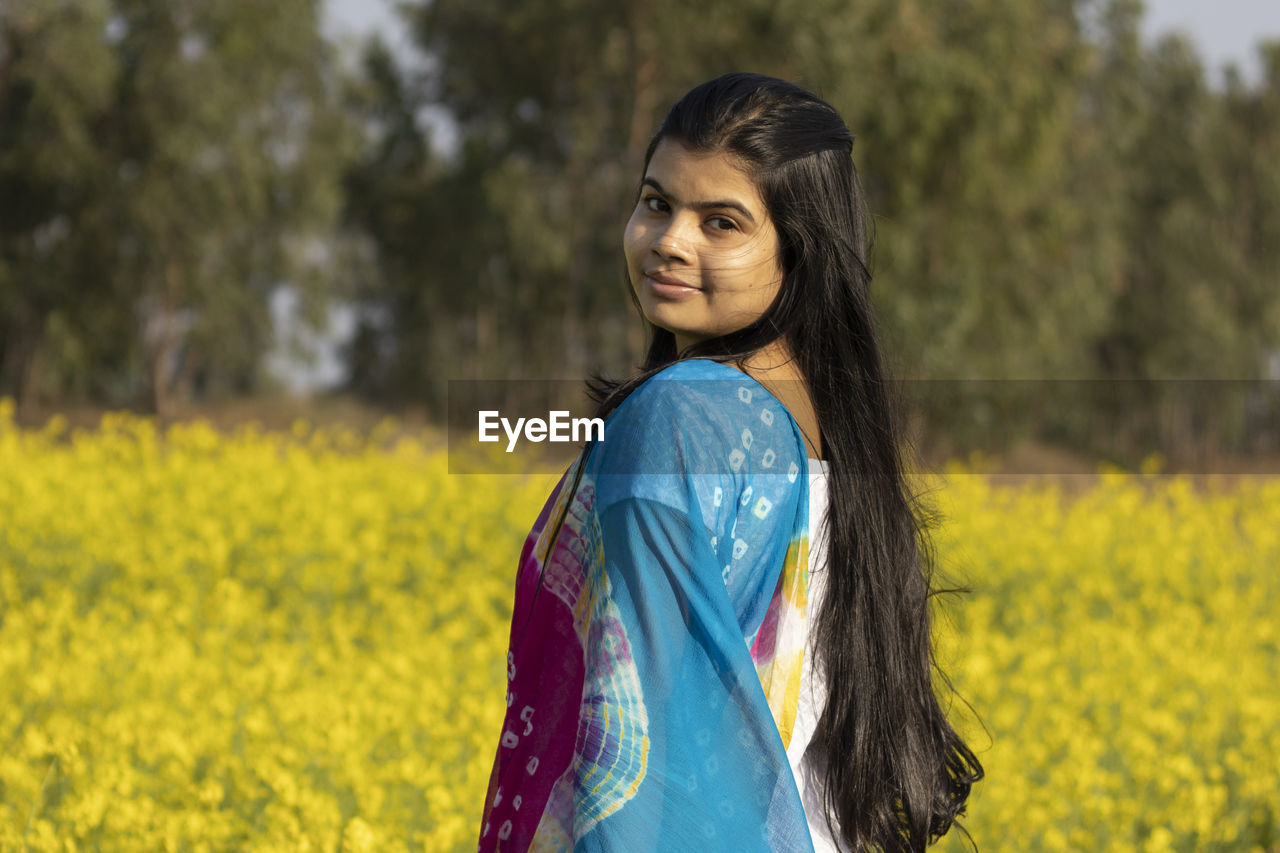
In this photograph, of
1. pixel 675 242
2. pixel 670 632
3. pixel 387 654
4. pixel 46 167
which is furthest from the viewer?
pixel 46 167

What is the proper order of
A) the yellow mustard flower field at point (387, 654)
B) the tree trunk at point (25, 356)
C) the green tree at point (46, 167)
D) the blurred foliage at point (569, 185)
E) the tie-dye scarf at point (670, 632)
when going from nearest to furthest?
the tie-dye scarf at point (670, 632)
the yellow mustard flower field at point (387, 654)
the blurred foliage at point (569, 185)
the green tree at point (46, 167)
the tree trunk at point (25, 356)

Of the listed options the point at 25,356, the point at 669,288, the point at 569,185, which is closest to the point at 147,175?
the point at 25,356

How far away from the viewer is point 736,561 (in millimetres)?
1000

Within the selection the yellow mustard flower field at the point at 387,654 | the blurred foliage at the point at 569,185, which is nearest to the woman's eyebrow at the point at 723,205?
the yellow mustard flower field at the point at 387,654

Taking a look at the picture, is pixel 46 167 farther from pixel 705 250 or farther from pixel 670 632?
pixel 670 632

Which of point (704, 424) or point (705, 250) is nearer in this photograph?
point (704, 424)

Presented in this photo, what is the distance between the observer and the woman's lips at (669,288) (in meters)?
1.10

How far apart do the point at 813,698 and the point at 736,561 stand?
0.78 ft

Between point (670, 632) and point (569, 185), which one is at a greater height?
point (569, 185)

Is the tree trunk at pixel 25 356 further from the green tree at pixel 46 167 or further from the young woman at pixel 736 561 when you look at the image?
the young woman at pixel 736 561

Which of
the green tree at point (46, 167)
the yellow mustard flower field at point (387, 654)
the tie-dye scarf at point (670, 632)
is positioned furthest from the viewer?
the green tree at point (46, 167)

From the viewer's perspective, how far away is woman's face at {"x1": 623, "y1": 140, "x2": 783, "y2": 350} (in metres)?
1.09

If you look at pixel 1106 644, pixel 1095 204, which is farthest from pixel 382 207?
pixel 1106 644

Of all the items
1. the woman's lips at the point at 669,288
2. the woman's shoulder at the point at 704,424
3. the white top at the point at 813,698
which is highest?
the woman's lips at the point at 669,288
